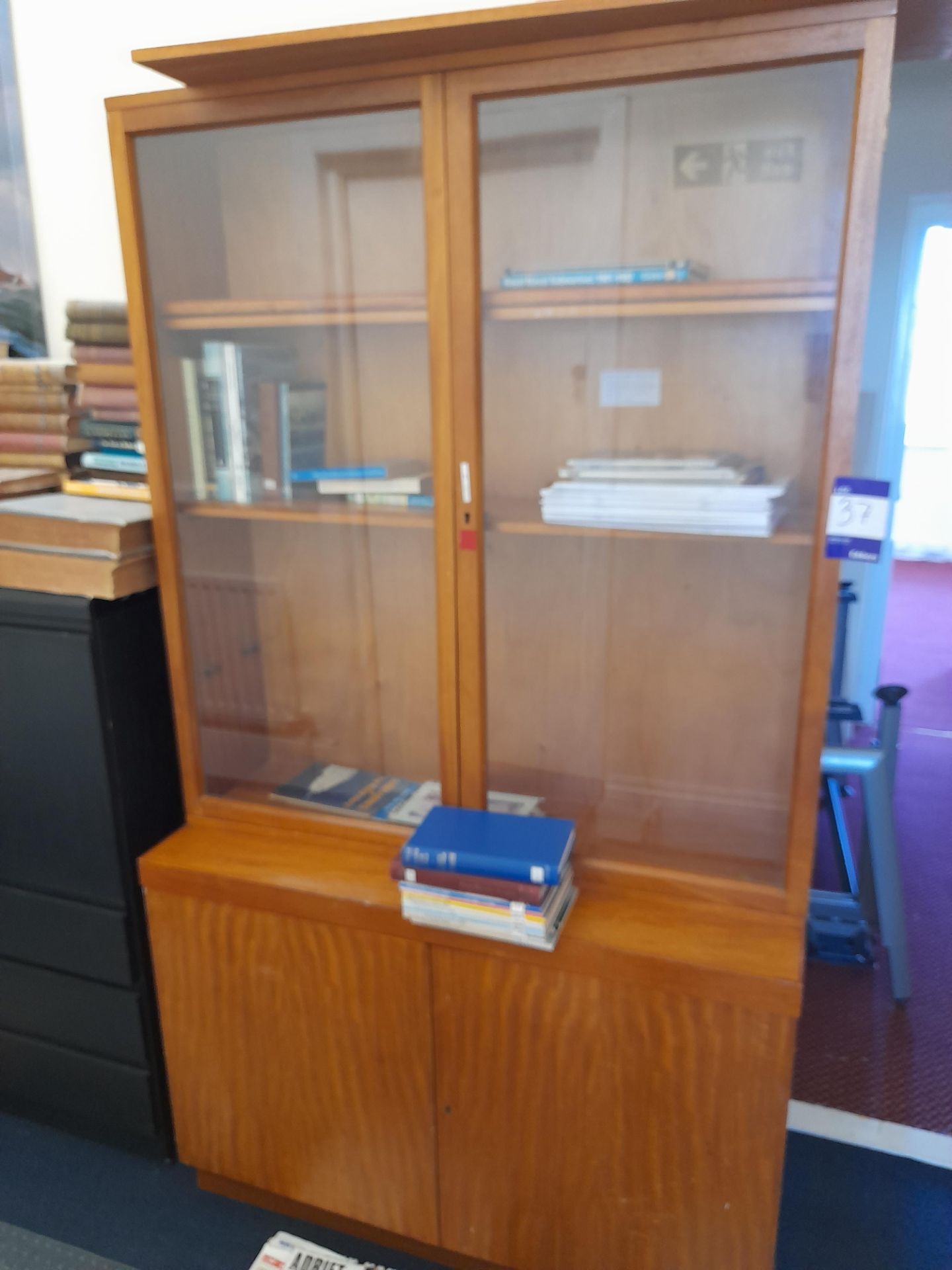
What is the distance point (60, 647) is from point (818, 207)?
1.32 meters

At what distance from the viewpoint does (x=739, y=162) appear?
126 centimetres

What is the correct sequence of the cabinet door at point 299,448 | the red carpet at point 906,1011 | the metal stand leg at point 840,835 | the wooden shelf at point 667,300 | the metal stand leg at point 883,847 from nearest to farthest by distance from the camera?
the wooden shelf at point 667,300 < the cabinet door at point 299,448 < the red carpet at point 906,1011 < the metal stand leg at point 883,847 < the metal stand leg at point 840,835

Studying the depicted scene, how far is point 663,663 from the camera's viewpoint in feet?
4.95

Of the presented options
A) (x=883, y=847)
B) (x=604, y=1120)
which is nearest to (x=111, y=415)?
(x=604, y=1120)

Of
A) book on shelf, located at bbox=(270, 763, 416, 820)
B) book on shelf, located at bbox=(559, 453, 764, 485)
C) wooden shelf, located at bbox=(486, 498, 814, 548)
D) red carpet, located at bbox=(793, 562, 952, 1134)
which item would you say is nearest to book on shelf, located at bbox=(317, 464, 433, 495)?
wooden shelf, located at bbox=(486, 498, 814, 548)

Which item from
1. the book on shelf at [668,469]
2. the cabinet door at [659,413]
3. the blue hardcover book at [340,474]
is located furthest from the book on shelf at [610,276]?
the blue hardcover book at [340,474]

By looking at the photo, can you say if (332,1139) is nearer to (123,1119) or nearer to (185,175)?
(123,1119)

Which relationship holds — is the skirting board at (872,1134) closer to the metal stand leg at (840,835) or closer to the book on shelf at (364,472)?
the metal stand leg at (840,835)

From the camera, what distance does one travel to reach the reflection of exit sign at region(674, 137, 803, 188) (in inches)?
47.5

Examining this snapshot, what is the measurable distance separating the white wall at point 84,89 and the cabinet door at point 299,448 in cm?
43

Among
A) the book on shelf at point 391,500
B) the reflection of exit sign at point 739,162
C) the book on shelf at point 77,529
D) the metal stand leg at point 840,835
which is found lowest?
the metal stand leg at point 840,835

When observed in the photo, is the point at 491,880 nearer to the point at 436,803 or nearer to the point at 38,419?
the point at 436,803

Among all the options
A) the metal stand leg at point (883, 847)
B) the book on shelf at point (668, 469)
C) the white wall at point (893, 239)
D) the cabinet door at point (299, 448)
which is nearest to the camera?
the book on shelf at point (668, 469)

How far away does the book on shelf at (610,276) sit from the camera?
4.17 feet
